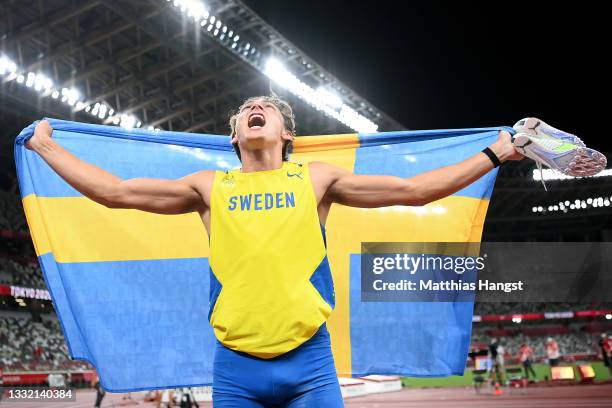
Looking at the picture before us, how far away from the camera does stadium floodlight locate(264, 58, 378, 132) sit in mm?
27047

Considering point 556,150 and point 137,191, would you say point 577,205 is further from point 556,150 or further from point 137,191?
point 137,191

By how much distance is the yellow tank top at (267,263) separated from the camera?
2490 millimetres

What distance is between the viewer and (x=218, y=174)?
2869mm

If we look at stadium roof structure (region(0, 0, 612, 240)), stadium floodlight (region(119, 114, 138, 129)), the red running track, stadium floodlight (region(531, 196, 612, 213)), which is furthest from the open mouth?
stadium floodlight (region(531, 196, 612, 213))

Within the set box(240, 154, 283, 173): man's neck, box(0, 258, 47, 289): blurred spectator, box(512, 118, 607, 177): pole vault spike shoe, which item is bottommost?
box(240, 154, 283, 173): man's neck

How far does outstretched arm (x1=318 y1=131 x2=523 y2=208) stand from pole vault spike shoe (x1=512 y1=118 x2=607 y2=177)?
188 millimetres

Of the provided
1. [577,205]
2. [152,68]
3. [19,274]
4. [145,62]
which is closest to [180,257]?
[152,68]

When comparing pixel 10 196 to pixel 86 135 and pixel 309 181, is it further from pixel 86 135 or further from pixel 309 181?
pixel 309 181

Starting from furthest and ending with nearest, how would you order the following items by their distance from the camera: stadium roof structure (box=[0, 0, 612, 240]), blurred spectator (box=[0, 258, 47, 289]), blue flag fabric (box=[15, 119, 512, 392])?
blurred spectator (box=[0, 258, 47, 289]) < stadium roof structure (box=[0, 0, 612, 240]) < blue flag fabric (box=[15, 119, 512, 392])

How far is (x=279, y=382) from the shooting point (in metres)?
2.44

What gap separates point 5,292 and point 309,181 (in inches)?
1146

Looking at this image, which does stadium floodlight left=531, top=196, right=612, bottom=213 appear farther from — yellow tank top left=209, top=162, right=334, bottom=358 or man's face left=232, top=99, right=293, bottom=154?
yellow tank top left=209, top=162, right=334, bottom=358

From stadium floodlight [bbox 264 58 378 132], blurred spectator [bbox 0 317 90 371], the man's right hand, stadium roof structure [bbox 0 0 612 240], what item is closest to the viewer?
the man's right hand

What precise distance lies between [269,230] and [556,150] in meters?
1.39
